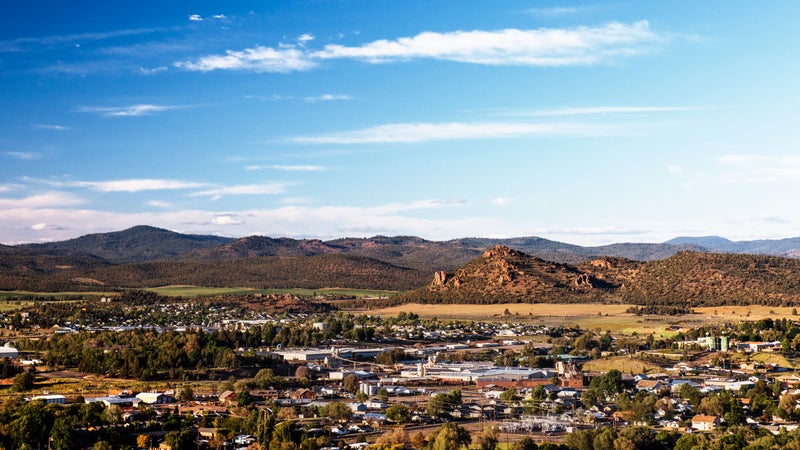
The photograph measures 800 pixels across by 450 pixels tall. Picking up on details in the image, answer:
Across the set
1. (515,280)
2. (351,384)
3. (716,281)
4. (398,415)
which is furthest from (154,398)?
(515,280)

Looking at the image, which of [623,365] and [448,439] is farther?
[623,365]

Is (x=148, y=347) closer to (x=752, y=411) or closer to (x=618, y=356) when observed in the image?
(x=618, y=356)

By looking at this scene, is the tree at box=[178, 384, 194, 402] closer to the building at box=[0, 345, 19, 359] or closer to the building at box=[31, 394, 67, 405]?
the building at box=[31, 394, 67, 405]

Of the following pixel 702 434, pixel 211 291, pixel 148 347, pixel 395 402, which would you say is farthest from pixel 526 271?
→ pixel 702 434

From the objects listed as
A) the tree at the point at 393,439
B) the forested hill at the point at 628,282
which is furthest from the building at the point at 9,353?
the forested hill at the point at 628,282

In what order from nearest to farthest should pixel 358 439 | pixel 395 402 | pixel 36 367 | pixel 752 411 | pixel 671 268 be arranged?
pixel 358 439
pixel 752 411
pixel 395 402
pixel 36 367
pixel 671 268

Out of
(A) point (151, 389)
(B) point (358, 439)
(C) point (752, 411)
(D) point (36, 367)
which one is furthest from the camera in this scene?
(D) point (36, 367)

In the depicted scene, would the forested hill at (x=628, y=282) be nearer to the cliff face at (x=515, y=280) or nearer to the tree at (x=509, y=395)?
the cliff face at (x=515, y=280)

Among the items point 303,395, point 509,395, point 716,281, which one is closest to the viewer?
point 509,395

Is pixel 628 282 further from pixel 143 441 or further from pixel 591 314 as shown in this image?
pixel 143 441
